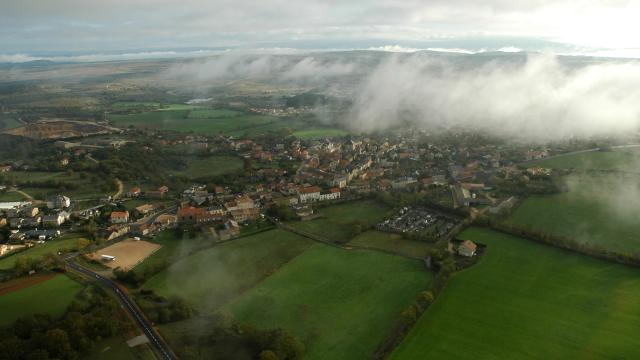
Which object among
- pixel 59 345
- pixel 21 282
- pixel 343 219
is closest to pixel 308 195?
pixel 343 219

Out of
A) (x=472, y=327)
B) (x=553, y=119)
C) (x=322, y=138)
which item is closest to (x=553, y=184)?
(x=472, y=327)

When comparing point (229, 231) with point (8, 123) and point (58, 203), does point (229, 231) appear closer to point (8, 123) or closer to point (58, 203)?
point (58, 203)

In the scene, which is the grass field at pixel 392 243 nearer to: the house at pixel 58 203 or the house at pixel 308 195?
the house at pixel 308 195

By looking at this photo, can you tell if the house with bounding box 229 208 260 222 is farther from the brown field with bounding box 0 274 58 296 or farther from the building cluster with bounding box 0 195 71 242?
the brown field with bounding box 0 274 58 296

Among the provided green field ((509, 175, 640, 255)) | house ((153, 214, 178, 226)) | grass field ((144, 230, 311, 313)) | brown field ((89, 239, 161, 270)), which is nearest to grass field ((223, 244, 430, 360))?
grass field ((144, 230, 311, 313))

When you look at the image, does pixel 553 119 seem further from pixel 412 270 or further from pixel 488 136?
pixel 412 270
